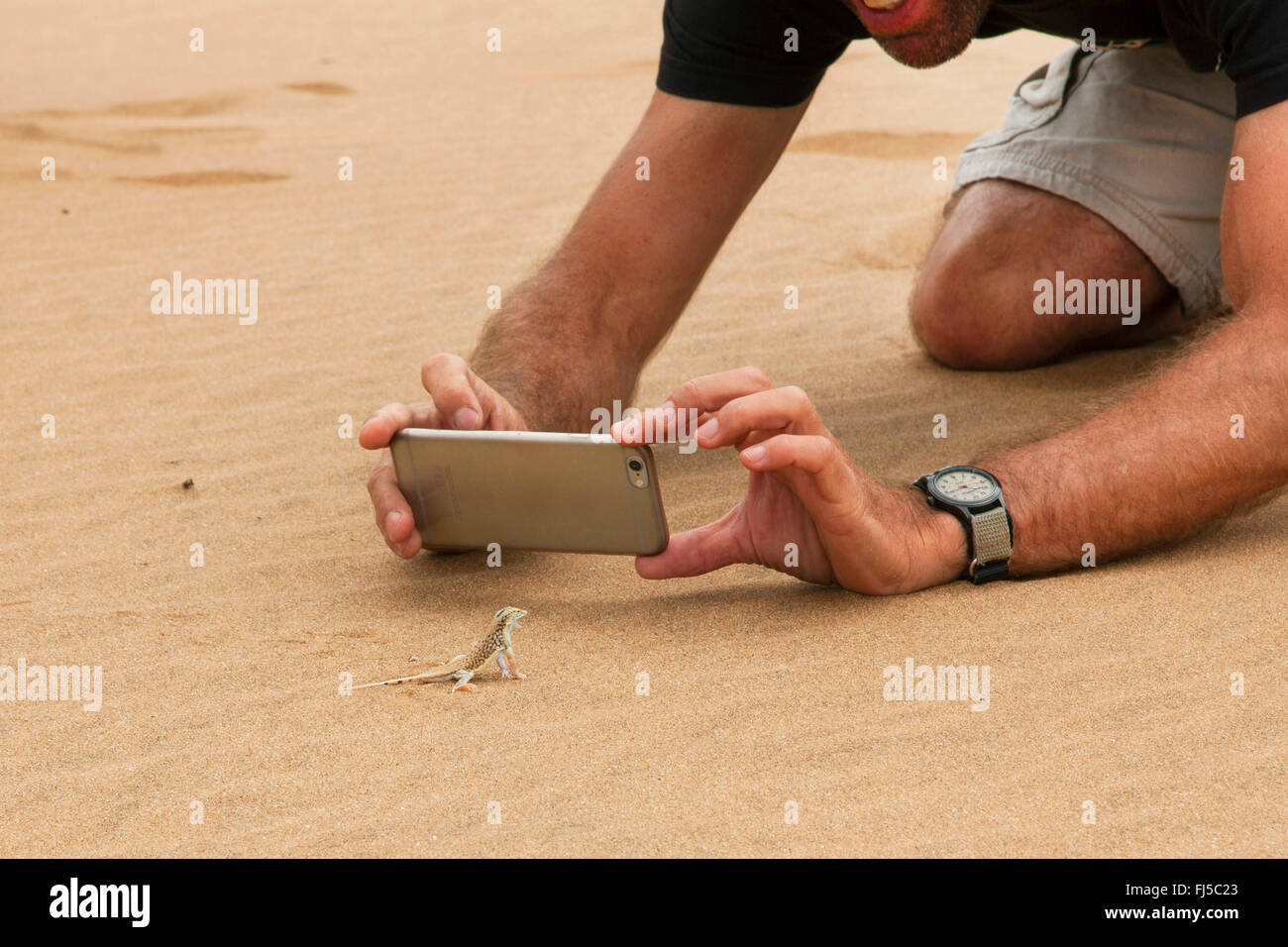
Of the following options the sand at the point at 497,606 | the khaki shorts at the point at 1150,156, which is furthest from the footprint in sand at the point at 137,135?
the khaki shorts at the point at 1150,156

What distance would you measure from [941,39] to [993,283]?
0.83 meters

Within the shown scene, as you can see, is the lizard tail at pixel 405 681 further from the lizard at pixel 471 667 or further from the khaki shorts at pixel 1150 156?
the khaki shorts at pixel 1150 156

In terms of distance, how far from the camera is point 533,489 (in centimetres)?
231

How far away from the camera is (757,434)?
2.16 m

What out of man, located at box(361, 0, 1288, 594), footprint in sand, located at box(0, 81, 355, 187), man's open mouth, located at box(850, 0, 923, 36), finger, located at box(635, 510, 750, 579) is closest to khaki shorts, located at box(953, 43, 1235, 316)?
man, located at box(361, 0, 1288, 594)

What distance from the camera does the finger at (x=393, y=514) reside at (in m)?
2.38

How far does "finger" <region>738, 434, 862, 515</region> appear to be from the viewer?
203 centimetres

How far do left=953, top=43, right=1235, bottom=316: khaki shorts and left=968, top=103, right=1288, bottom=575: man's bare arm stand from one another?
1.27 meters

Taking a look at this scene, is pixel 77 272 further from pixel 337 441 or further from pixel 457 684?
pixel 457 684

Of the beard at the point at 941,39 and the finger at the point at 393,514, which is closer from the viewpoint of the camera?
the finger at the point at 393,514

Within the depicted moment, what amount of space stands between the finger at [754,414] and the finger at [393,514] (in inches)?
23.3

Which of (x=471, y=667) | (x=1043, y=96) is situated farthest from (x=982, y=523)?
(x=1043, y=96)

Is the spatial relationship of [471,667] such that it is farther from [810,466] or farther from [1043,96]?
[1043,96]

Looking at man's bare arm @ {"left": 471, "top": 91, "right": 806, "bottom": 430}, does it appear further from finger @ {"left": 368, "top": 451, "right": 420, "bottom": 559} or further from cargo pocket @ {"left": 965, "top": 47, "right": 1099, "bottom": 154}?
cargo pocket @ {"left": 965, "top": 47, "right": 1099, "bottom": 154}
